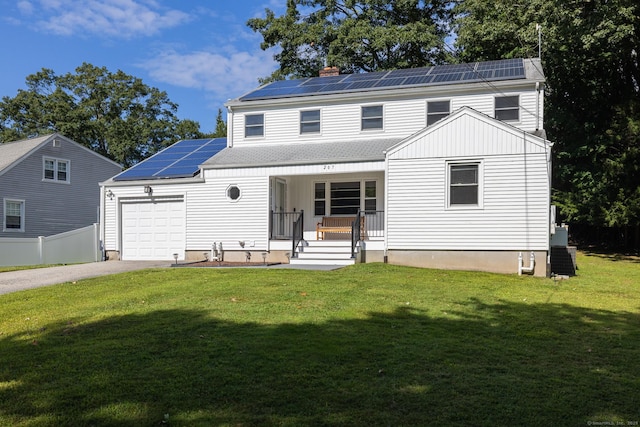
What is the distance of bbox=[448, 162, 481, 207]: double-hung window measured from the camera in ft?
42.6

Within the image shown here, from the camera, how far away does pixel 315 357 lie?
16.3 ft

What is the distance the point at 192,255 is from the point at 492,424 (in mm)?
13585

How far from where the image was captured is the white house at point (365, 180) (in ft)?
41.8

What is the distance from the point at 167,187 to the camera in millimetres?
16484

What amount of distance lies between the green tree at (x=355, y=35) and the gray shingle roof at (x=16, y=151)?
1361 cm

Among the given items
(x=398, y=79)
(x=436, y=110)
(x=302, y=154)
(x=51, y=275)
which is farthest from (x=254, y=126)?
(x=51, y=275)

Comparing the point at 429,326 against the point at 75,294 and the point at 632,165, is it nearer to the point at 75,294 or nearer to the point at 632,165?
the point at 75,294

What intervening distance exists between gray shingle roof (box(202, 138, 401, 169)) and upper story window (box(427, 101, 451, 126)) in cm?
127

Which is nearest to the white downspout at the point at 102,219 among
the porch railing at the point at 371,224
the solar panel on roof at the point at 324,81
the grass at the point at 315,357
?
the solar panel on roof at the point at 324,81

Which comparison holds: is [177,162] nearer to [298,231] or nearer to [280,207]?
[280,207]

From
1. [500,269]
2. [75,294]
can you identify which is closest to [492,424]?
[75,294]

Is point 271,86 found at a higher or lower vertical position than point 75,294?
higher

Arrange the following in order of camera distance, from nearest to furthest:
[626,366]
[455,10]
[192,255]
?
[626,366]
[192,255]
[455,10]

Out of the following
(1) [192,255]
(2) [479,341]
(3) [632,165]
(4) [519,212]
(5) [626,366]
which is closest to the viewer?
(5) [626,366]
